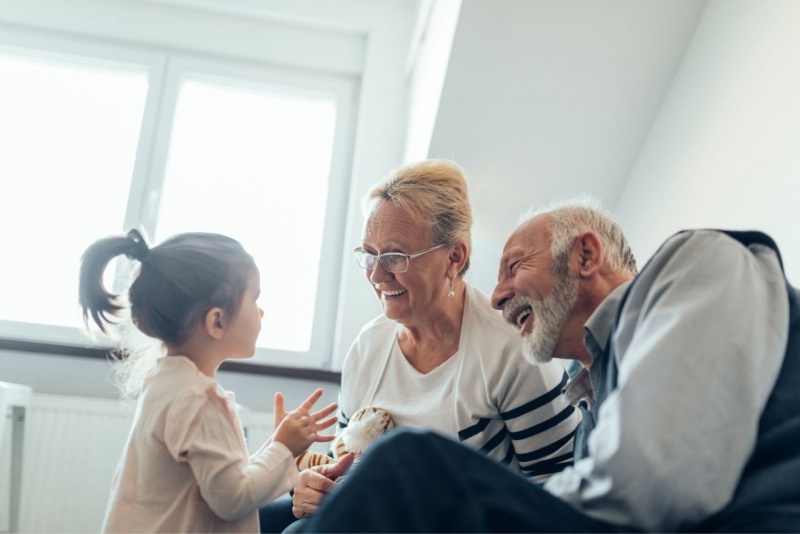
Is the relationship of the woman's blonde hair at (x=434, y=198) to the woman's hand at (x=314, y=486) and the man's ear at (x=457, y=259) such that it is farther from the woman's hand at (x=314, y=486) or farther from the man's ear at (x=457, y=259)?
the woman's hand at (x=314, y=486)

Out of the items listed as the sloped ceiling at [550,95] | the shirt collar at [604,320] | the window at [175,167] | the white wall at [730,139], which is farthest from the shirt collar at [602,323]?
the window at [175,167]

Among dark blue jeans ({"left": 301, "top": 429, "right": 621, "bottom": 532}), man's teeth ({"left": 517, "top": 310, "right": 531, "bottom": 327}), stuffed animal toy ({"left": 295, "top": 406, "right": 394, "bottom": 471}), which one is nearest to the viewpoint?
dark blue jeans ({"left": 301, "top": 429, "right": 621, "bottom": 532})

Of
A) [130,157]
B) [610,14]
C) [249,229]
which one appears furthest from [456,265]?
[130,157]

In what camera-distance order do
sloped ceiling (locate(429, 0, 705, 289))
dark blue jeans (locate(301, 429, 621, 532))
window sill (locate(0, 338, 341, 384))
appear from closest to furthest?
dark blue jeans (locate(301, 429, 621, 532)) < sloped ceiling (locate(429, 0, 705, 289)) < window sill (locate(0, 338, 341, 384))

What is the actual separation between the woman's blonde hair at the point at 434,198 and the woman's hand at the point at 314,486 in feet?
1.87

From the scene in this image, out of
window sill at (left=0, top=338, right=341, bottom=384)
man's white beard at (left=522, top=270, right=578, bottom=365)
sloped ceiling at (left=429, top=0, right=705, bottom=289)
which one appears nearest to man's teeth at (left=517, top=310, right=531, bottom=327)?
man's white beard at (left=522, top=270, right=578, bottom=365)

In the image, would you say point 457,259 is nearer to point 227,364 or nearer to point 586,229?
point 586,229

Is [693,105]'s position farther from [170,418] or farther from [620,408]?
[170,418]

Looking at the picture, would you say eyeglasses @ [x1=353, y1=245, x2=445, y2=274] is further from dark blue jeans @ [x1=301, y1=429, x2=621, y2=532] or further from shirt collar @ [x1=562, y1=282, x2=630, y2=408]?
dark blue jeans @ [x1=301, y1=429, x2=621, y2=532]

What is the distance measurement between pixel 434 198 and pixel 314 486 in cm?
72

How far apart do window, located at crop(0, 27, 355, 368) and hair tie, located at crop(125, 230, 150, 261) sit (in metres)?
1.78

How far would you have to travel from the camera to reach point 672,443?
87cm

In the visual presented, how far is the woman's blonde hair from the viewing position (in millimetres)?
1744

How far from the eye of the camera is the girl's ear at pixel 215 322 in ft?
4.44
